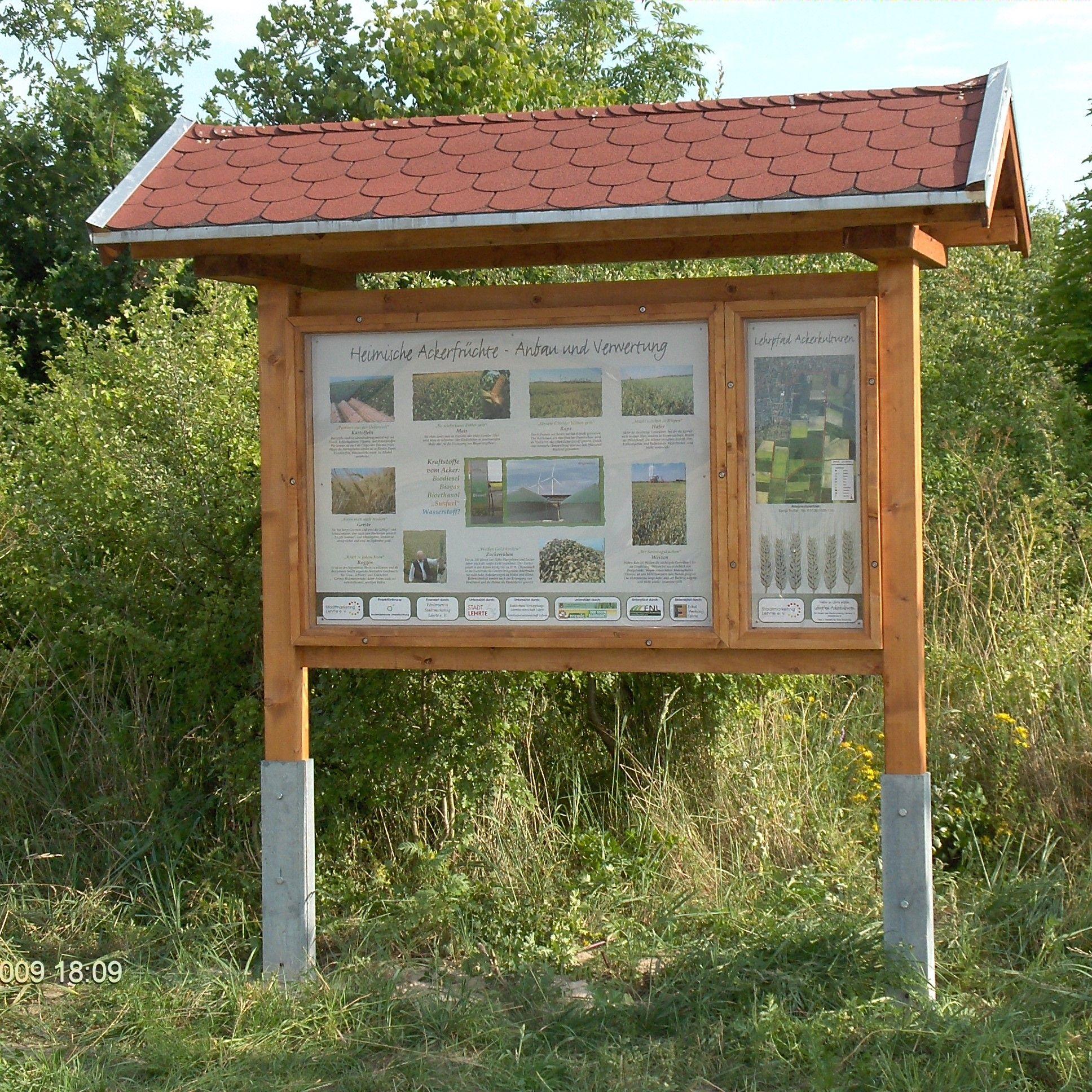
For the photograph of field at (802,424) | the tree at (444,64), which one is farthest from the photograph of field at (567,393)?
the tree at (444,64)

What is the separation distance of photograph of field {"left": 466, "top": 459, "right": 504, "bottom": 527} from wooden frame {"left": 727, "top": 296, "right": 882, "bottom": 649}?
835 millimetres

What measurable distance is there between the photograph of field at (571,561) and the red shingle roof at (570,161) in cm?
115

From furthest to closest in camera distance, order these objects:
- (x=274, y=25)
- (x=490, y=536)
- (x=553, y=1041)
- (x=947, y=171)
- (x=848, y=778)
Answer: (x=274, y=25)
(x=848, y=778)
(x=490, y=536)
(x=553, y=1041)
(x=947, y=171)

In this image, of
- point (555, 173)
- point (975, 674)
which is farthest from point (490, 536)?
point (975, 674)

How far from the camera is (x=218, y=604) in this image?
18.6 feet

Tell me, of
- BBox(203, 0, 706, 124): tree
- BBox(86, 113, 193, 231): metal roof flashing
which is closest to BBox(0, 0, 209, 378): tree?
BBox(203, 0, 706, 124): tree

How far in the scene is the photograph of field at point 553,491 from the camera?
4484 mm

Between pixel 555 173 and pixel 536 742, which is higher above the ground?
pixel 555 173

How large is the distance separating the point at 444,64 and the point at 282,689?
7336mm

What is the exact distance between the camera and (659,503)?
445cm

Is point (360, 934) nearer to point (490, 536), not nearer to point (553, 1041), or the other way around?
point (553, 1041)

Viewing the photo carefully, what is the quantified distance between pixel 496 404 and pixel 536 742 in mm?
2263

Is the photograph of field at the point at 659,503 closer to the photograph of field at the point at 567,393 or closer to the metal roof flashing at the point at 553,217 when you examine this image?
the photograph of field at the point at 567,393

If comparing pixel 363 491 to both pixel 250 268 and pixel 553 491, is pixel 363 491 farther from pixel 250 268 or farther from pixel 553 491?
pixel 250 268
